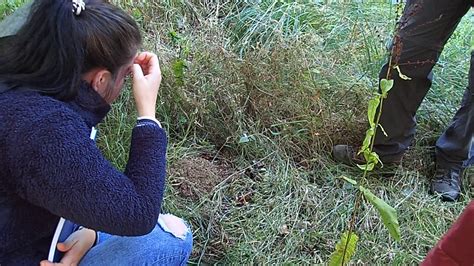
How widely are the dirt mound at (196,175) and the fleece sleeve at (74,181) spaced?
87cm

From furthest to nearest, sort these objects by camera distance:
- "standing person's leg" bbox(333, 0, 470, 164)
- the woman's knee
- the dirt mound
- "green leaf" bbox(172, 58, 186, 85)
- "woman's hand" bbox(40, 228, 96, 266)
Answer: "green leaf" bbox(172, 58, 186, 85), the dirt mound, "standing person's leg" bbox(333, 0, 470, 164), the woman's knee, "woman's hand" bbox(40, 228, 96, 266)

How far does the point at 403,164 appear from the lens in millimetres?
2346

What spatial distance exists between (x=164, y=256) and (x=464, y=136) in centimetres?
125

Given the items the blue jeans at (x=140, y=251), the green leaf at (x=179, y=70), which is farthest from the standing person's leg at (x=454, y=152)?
the blue jeans at (x=140, y=251)

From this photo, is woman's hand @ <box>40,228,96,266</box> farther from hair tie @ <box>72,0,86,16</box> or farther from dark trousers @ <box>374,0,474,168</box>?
dark trousers @ <box>374,0,474,168</box>

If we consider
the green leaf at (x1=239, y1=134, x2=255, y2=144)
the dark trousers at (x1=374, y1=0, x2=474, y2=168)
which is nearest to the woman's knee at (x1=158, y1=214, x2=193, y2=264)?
the green leaf at (x1=239, y1=134, x2=255, y2=144)

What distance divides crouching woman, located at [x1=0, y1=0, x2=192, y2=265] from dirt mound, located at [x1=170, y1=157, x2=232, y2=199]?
78 cm

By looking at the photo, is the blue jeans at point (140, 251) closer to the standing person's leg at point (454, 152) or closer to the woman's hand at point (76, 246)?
the woman's hand at point (76, 246)

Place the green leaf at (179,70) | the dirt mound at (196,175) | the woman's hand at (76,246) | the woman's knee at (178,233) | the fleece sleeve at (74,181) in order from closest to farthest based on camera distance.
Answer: the fleece sleeve at (74,181)
the woman's hand at (76,246)
the woman's knee at (178,233)
the dirt mound at (196,175)
the green leaf at (179,70)

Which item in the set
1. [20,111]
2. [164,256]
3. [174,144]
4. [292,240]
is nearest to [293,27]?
[174,144]

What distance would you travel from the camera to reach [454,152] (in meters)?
2.28

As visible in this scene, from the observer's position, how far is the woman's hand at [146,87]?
4.70 feet

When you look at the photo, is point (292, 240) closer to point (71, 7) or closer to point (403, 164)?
point (403, 164)

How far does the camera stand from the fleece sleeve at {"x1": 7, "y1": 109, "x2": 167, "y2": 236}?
1167 millimetres
